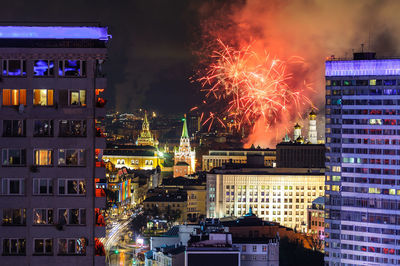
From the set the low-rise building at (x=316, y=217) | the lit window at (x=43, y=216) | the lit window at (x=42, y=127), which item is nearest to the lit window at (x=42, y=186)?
the lit window at (x=43, y=216)

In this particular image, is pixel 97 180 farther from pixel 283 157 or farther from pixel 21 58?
pixel 283 157

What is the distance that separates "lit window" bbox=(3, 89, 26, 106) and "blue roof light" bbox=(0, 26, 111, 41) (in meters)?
2.30

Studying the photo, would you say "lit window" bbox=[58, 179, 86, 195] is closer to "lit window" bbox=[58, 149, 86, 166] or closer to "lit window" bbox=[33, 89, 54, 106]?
"lit window" bbox=[58, 149, 86, 166]

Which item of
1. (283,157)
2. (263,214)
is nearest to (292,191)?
(263,214)

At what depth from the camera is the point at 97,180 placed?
3309 centimetres

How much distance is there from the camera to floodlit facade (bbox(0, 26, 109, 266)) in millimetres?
31312

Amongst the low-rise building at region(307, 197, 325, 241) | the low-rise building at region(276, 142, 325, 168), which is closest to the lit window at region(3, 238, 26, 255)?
the low-rise building at region(307, 197, 325, 241)

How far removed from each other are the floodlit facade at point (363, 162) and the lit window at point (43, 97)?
276 feet

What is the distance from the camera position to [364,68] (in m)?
114

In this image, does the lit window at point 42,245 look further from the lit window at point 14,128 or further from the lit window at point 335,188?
the lit window at point 335,188

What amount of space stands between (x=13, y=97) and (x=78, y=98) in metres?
2.38

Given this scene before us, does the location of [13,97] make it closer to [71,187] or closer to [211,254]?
[71,187]

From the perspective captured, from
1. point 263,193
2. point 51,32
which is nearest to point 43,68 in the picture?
point 51,32

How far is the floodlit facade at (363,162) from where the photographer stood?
364 feet
